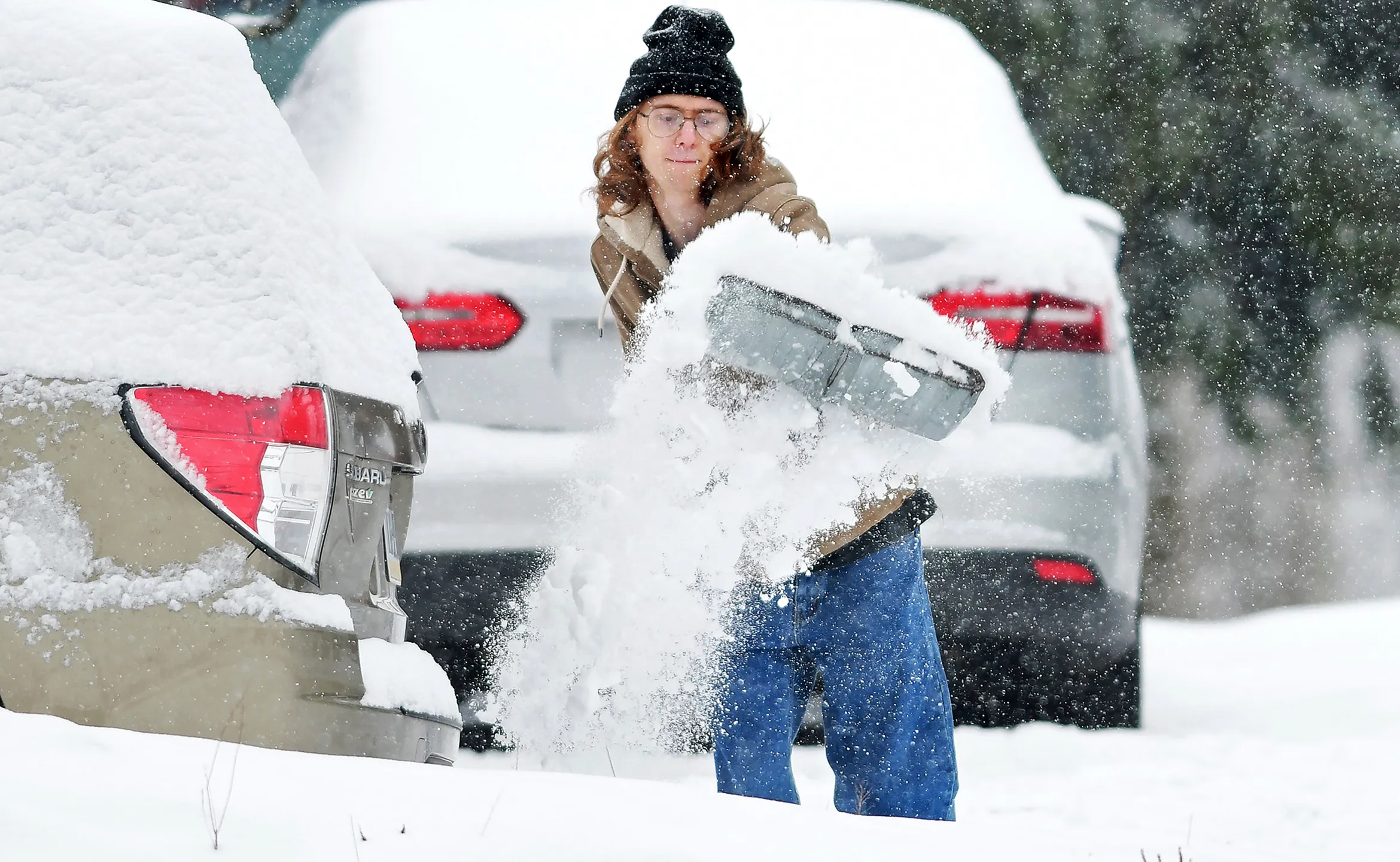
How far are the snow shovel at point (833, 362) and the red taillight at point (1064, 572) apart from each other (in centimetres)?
101

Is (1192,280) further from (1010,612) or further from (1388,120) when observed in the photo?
(1010,612)

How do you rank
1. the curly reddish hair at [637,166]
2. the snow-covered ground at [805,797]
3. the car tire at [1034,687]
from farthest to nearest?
1. the car tire at [1034,687]
2. the curly reddish hair at [637,166]
3. the snow-covered ground at [805,797]

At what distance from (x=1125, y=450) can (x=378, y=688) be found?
2.07m

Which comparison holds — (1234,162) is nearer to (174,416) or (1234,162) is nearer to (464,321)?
(464,321)

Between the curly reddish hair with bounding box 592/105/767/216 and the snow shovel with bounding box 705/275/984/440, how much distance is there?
0.38 metres

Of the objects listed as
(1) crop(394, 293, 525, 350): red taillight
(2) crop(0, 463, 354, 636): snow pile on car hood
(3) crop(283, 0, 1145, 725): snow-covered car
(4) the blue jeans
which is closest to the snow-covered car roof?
(3) crop(283, 0, 1145, 725): snow-covered car

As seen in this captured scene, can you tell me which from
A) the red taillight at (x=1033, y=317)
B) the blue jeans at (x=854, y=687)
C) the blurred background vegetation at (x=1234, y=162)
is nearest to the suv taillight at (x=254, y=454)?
the blue jeans at (x=854, y=687)

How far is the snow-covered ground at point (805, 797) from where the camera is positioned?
191 cm

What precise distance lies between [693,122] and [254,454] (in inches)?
43.4

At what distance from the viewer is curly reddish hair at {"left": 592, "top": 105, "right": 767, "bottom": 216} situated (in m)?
2.92

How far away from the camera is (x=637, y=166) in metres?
3.03

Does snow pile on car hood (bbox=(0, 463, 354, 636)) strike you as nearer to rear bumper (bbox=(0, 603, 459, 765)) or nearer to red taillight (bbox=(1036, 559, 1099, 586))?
rear bumper (bbox=(0, 603, 459, 765))

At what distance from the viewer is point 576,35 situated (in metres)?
4.43

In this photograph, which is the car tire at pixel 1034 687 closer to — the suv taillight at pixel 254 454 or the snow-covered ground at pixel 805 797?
the snow-covered ground at pixel 805 797
